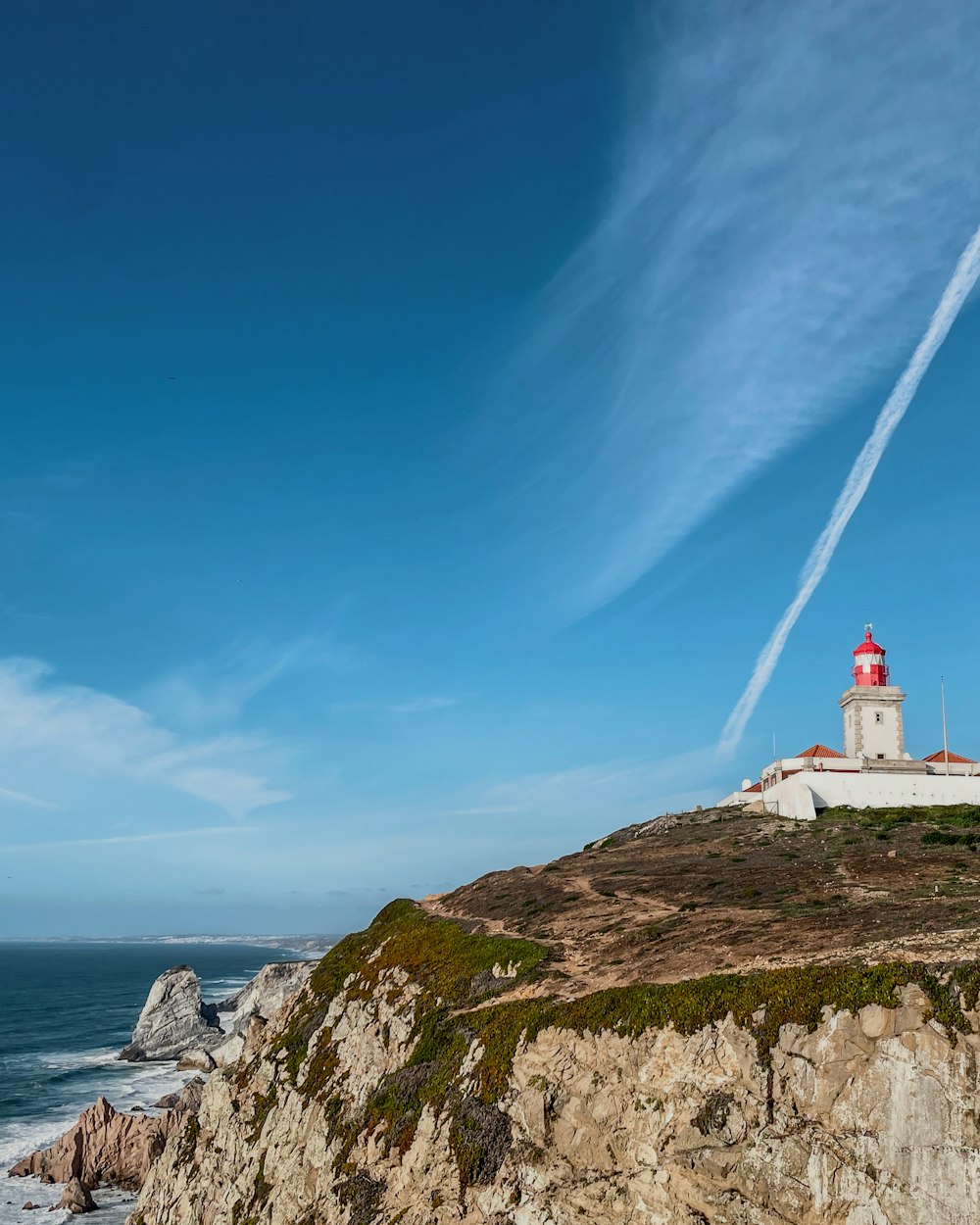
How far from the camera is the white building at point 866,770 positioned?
217 ft

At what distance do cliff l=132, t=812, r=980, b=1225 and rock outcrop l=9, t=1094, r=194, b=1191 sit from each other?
9.32 metres

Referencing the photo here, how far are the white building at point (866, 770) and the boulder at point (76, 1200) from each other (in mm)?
51598

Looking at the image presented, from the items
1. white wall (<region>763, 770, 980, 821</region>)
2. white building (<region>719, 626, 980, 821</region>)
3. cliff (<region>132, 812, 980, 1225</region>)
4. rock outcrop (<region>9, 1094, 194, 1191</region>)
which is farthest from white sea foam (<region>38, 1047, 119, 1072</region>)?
white wall (<region>763, 770, 980, 821</region>)

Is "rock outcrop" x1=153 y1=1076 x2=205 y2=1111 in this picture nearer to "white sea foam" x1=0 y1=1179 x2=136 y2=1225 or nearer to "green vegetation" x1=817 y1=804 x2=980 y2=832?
"white sea foam" x1=0 y1=1179 x2=136 y2=1225

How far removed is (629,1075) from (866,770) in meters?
51.4

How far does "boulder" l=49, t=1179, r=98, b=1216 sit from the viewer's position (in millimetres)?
47375

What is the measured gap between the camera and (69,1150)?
5341 cm

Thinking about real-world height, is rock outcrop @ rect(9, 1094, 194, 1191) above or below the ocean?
above

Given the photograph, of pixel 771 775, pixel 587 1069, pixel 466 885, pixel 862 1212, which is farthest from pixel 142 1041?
pixel 862 1212

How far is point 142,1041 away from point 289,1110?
6114 cm

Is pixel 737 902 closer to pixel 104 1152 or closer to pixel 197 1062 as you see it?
pixel 104 1152

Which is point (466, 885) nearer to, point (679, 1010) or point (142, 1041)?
point (679, 1010)

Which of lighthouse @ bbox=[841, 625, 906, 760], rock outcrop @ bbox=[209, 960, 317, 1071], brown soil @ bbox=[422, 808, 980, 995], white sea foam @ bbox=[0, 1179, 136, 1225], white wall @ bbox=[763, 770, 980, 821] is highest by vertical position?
lighthouse @ bbox=[841, 625, 906, 760]

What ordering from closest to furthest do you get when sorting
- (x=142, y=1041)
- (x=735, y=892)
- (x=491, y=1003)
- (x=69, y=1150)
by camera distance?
(x=491, y=1003)
(x=735, y=892)
(x=69, y=1150)
(x=142, y=1041)
